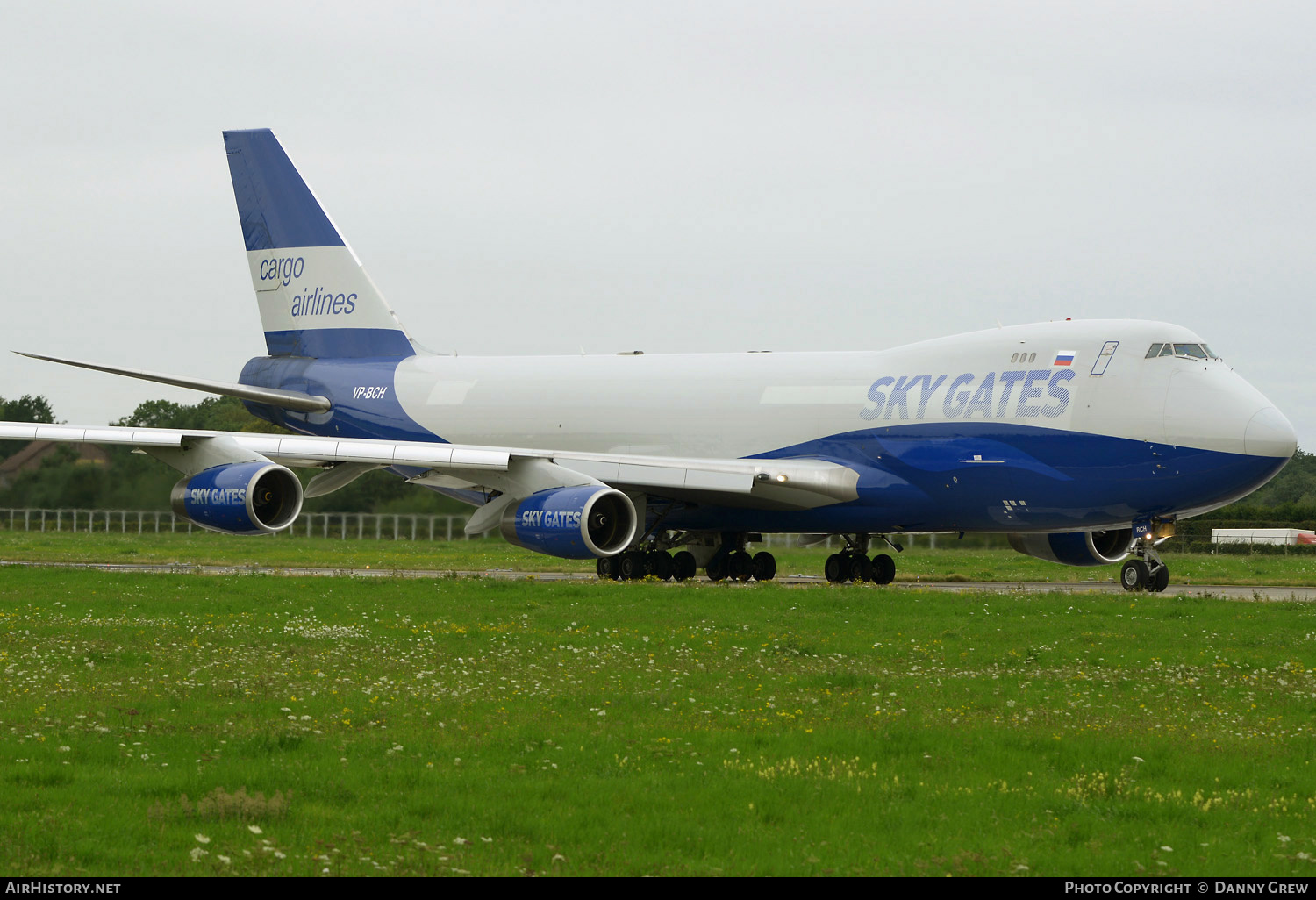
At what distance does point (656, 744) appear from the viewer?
9.77 m

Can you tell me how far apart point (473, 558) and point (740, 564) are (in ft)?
35.3

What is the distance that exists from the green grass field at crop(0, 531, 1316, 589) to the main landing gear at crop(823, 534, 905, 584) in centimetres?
245

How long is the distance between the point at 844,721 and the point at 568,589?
1089cm

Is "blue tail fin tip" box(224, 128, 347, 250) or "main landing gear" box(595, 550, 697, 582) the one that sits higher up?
"blue tail fin tip" box(224, 128, 347, 250)

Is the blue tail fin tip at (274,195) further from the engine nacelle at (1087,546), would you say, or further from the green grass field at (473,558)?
the engine nacelle at (1087,546)

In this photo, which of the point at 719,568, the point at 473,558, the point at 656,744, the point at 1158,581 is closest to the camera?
the point at 656,744

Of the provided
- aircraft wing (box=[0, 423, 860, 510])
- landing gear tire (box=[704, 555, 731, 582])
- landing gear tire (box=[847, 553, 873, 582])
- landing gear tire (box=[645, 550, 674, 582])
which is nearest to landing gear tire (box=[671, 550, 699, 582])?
landing gear tire (box=[645, 550, 674, 582])

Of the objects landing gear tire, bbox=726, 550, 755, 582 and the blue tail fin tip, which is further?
the blue tail fin tip

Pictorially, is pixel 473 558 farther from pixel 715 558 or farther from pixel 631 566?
pixel 631 566

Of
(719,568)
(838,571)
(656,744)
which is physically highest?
(838,571)

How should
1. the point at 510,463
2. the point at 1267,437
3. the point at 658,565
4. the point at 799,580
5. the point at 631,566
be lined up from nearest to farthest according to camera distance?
the point at 1267,437
the point at 510,463
the point at 631,566
the point at 658,565
the point at 799,580

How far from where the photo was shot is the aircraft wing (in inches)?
971

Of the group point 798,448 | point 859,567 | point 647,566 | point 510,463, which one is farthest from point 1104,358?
point 510,463

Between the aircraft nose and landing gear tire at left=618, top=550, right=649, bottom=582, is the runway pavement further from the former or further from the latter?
the aircraft nose
